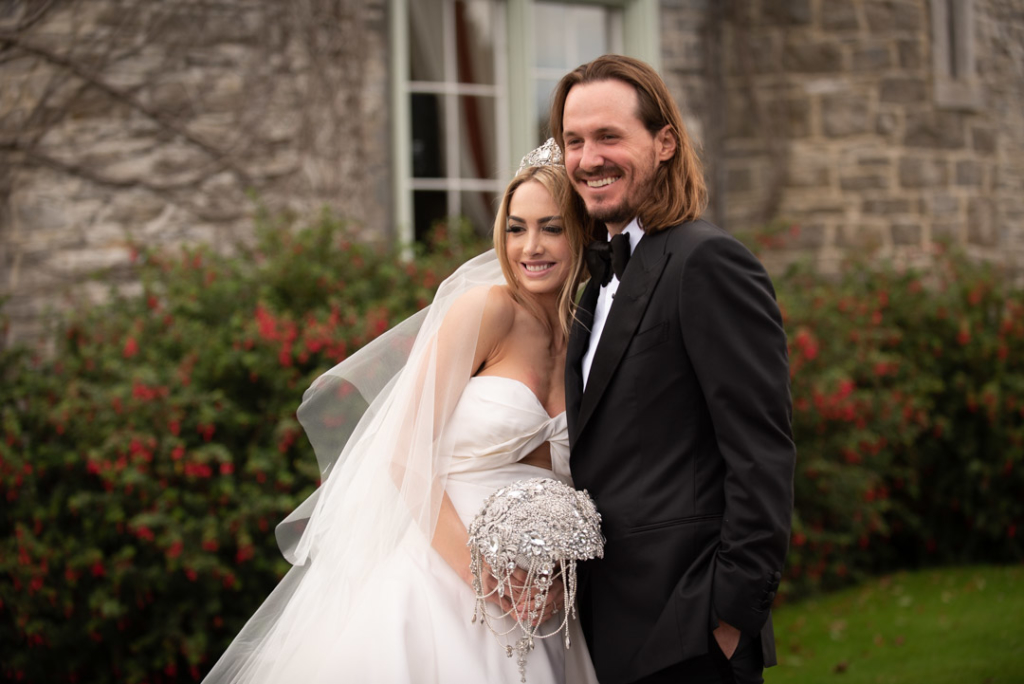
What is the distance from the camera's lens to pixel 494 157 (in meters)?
7.86

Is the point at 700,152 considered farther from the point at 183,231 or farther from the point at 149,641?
the point at 183,231

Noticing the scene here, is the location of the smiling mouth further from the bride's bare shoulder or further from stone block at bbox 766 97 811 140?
stone block at bbox 766 97 811 140

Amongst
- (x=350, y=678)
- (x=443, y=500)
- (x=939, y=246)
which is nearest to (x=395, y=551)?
(x=443, y=500)

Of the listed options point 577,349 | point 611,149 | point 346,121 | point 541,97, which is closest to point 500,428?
point 577,349

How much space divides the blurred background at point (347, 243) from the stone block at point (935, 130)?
30 millimetres

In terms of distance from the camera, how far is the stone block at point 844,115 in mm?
8328

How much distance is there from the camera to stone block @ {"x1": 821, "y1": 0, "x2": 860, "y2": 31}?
8328 millimetres

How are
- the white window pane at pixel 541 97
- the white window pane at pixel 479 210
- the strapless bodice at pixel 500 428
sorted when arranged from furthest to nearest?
1. the white window pane at pixel 541 97
2. the white window pane at pixel 479 210
3. the strapless bodice at pixel 500 428

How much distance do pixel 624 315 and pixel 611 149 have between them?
458 mm

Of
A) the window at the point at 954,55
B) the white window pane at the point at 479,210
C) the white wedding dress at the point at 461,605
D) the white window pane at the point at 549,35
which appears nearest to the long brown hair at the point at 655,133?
the white wedding dress at the point at 461,605

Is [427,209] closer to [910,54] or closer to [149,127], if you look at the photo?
[149,127]

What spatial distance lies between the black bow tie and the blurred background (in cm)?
229

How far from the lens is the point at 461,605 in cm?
263

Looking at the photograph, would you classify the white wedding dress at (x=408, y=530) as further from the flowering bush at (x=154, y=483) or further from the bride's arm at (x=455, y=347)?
the flowering bush at (x=154, y=483)
